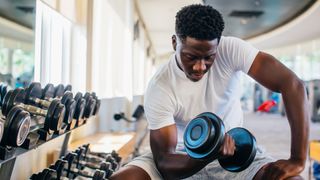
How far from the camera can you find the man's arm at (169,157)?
1.17 meters

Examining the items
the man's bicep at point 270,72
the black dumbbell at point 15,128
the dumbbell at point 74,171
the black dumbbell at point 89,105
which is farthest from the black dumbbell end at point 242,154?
the black dumbbell at point 89,105

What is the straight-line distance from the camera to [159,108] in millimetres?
1396

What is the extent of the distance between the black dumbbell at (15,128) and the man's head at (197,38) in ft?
1.88

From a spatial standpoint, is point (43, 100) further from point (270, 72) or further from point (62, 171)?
point (270, 72)

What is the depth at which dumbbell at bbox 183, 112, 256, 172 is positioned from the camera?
38.9 inches

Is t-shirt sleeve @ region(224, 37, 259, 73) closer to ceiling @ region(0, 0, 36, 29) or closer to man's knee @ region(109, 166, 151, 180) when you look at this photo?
man's knee @ region(109, 166, 151, 180)

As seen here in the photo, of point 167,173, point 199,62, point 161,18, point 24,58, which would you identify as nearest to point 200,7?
point 199,62

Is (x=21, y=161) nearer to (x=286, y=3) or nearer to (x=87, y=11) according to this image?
(x=87, y=11)

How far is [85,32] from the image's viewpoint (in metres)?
3.25

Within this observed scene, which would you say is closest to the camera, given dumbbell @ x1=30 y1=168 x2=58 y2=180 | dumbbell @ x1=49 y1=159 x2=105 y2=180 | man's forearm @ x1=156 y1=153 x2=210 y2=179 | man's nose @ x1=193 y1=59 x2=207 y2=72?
man's forearm @ x1=156 y1=153 x2=210 y2=179

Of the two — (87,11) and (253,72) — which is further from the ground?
(87,11)

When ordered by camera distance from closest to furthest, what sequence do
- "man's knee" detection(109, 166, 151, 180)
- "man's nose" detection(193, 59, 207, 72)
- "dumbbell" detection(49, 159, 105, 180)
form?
"man's nose" detection(193, 59, 207, 72)
"man's knee" detection(109, 166, 151, 180)
"dumbbell" detection(49, 159, 105, 180)

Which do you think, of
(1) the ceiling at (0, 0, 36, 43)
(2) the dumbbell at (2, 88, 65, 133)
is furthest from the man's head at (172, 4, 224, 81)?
(1) the ceiling at (0, 0, 36, 43)

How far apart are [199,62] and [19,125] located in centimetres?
62
